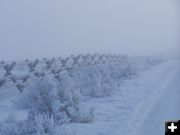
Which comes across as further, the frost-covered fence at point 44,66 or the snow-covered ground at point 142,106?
the snow-covered ground at point 142,106

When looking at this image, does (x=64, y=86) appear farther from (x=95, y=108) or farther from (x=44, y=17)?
(x=44, y=17)

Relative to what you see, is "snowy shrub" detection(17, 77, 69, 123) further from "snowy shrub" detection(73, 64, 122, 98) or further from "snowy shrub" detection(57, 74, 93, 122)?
"snowy shrub" detection(73, 64, 122, 98)

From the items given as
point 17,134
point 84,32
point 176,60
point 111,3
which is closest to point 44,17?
point 84,32

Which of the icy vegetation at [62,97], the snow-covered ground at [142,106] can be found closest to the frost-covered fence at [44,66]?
the icy vegetation at [62,97]

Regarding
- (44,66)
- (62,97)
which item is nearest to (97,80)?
(62,97)

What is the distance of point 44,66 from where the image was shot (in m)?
2.66

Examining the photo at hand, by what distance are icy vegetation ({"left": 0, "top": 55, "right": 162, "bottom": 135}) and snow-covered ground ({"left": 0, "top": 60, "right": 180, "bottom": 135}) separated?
4 centimetres

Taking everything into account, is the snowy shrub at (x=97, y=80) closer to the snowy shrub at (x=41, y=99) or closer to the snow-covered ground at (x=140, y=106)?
the snow-covered ground at (x=140, y=106)

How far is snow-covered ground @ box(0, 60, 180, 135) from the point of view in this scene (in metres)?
2.79

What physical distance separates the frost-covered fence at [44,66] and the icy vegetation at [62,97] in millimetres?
24

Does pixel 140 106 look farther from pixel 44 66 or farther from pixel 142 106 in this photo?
pixel 44 66

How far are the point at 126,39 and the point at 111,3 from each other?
244mm

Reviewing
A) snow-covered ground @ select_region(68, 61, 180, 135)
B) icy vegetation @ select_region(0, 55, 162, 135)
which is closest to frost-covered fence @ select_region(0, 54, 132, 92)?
icy vegetation @ select_region(0, 55, 162, 135)

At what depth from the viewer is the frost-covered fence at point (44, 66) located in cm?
248
